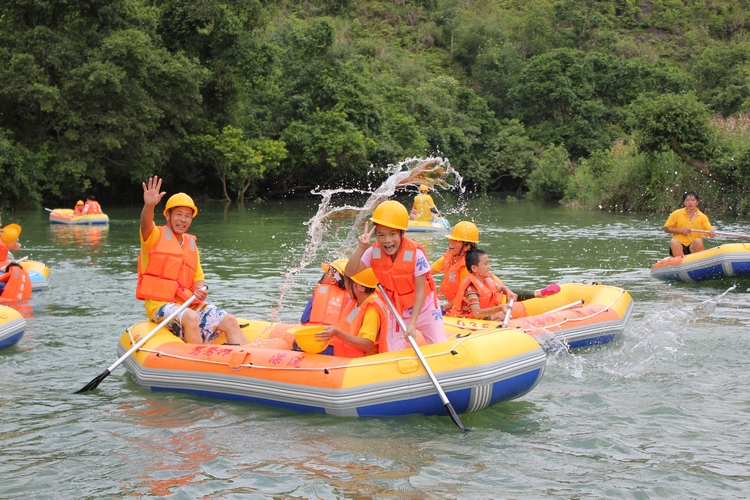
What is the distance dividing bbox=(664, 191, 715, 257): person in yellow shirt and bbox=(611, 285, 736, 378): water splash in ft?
7.39

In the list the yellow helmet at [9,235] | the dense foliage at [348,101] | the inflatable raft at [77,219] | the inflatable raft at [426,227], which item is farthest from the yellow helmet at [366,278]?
the dense foliage at [348,101]

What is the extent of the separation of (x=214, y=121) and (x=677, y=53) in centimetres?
3377

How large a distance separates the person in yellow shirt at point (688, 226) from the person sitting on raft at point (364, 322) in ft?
24.7

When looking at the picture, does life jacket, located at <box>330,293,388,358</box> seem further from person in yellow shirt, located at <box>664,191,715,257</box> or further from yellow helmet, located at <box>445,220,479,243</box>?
person in yellow shirt, located at <box>664,191,715,257</box>

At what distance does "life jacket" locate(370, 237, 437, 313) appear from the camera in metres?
6.11

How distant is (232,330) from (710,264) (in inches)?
298

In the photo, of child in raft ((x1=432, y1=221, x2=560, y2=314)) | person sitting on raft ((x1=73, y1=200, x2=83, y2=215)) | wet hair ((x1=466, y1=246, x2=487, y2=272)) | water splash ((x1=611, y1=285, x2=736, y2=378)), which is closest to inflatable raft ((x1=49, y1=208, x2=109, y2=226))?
person sitting on raft ((x1=73, y1=200, x2=83, y2=215))

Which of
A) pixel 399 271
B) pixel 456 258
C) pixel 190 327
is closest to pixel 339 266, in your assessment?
pixel 399 271

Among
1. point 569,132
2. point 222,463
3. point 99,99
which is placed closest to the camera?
point 222,463

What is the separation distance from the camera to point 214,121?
34781 mm

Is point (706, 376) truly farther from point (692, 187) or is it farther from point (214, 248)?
point (692, 187)

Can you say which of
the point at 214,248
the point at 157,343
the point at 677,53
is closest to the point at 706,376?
the point at 157,343

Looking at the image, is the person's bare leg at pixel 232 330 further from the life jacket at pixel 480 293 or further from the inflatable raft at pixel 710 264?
the inflatable raft at pixel 710 264

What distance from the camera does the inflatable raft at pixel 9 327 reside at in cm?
818
